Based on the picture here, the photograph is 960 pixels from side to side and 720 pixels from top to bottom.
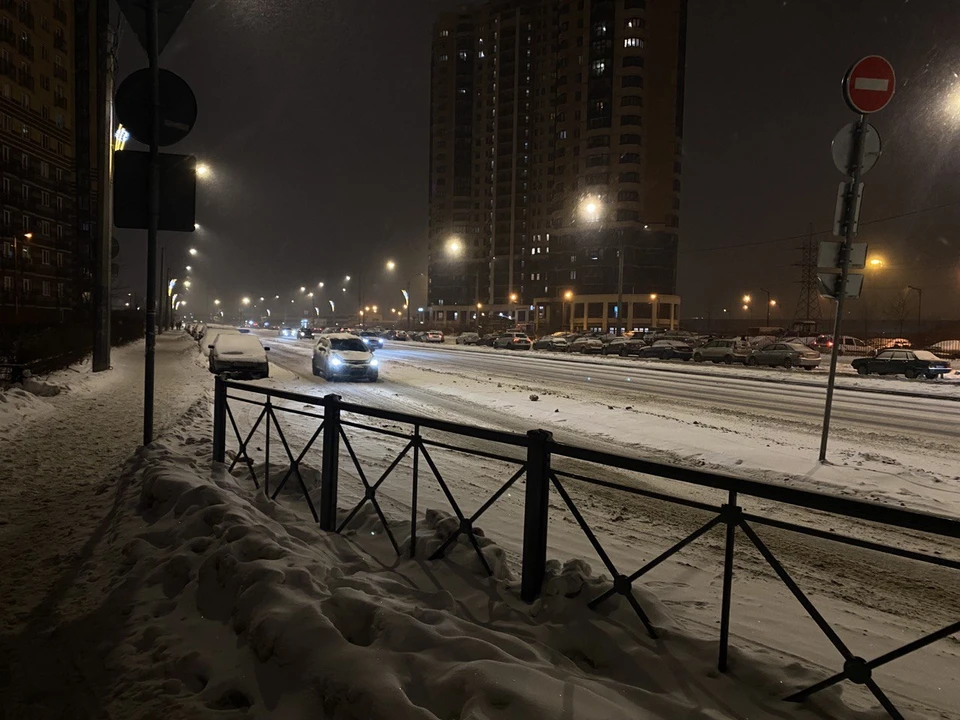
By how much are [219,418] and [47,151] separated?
214 feet

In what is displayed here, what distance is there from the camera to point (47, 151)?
55062 millimetres

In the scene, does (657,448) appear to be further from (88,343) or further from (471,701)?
(88,343)

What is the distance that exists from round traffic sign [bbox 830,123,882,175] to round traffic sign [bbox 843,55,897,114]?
32cm

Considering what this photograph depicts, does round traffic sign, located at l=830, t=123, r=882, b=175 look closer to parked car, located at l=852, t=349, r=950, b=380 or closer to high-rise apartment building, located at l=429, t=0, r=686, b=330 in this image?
parked car, located at l=852, t=349, r=950, b=380

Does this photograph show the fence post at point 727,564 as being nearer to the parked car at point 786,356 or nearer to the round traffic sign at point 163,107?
the round traffic sign at point 163,107

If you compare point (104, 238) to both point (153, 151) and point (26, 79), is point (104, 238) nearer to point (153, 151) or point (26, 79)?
point (153, 151)

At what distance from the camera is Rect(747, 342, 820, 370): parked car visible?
32281mm

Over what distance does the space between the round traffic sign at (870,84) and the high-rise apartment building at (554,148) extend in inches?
2258

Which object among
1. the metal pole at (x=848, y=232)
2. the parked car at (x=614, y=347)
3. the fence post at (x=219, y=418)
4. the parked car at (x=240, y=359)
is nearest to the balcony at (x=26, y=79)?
the parked car at (x=240, y=359)

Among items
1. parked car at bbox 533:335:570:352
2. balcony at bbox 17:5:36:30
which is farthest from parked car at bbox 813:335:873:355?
balcony at bbox 17:5:36:30

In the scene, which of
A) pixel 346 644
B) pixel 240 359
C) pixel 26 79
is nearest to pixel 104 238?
pixel 240 359

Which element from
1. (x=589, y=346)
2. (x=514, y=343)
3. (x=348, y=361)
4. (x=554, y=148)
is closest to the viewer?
(x=348, y=361)

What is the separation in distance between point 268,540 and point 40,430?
8.73 metres

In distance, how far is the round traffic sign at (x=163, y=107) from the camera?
694 cm
